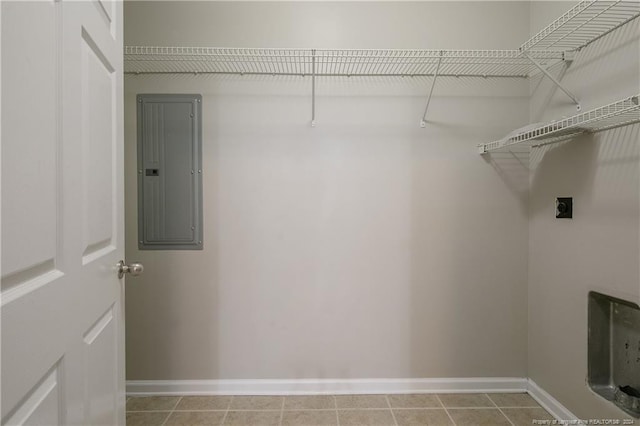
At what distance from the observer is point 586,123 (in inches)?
Result: 51.8

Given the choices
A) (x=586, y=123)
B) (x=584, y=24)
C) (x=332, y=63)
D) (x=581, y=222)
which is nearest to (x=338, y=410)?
(x=581, y=222)

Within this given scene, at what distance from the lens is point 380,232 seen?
1890 mm

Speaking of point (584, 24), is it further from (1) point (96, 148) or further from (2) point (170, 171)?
(2) point (170, 171)

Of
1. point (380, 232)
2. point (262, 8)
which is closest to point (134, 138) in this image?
point (262, 8)

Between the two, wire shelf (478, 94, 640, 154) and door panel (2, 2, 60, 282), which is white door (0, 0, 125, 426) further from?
wire shelf (478, 94, 640, 154)

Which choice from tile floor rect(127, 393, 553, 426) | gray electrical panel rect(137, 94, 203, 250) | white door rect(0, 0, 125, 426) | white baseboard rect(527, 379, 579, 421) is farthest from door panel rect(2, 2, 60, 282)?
white baseboard rect(527, 379, 579, 421)

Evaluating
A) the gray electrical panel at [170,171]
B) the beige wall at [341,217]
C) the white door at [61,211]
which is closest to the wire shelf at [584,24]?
the beige wall at [341,217]

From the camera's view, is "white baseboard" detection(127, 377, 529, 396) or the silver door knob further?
"white baseboard" detection(127, 377, 529, 396)

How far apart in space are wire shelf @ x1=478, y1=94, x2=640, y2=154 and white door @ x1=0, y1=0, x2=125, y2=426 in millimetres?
1585

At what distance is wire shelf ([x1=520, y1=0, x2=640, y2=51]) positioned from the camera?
1.26 m

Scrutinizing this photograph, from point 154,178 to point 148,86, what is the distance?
53 centimetres

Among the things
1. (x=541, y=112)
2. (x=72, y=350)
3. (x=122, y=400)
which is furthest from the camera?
(x=541, y=112)

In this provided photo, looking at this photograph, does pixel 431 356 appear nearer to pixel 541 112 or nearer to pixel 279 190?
pixel 279 190

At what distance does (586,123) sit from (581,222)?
0.49m
